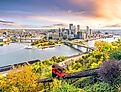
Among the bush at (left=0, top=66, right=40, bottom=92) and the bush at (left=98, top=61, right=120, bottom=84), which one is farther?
the bush at (left=0, top=66, right=40, bottom=92)

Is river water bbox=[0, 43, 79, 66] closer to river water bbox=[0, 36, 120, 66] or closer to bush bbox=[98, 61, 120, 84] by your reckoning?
river water bbox=[0, 36, 120, 66]

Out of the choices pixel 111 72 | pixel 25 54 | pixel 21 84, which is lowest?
pixel 25 54

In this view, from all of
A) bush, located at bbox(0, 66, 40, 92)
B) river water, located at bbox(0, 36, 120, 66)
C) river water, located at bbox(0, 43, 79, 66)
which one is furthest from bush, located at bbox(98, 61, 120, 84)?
river water, located at bbox(0, 43, 79, 66)

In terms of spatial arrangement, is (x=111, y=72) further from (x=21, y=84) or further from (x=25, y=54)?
(x=25, y=54)

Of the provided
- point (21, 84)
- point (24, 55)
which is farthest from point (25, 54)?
point (21, 84)

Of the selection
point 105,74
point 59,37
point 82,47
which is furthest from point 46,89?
point 59,37

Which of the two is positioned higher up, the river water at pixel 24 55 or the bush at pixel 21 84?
the bush at pixel 21 84

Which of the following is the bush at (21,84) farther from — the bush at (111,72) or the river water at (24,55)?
the river water at (24,55)

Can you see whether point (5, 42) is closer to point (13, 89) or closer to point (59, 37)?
point (59, 37)

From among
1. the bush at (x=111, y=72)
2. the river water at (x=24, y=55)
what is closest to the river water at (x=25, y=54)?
the river water at (x=24, y=55)

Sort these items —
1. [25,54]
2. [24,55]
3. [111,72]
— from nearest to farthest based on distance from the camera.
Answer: [111,72] < [24,55] < [25,54]

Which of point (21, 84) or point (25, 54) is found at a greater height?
point (21, 84)
